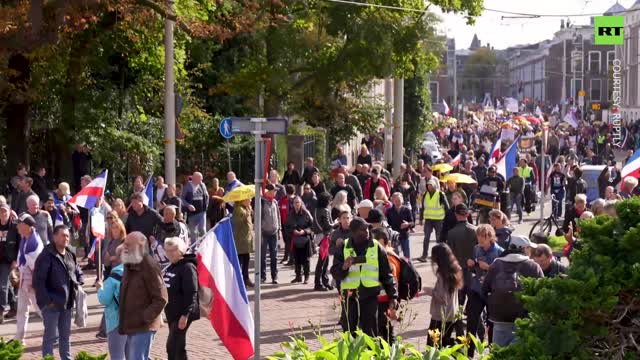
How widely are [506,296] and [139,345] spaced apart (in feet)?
10.9

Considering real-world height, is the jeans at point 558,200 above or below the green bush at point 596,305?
below

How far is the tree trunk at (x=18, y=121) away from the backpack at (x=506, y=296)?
673 inches

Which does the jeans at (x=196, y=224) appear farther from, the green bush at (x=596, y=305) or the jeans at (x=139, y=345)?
the green bush at (x=596, y=305)

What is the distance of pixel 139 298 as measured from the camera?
36.1 feet

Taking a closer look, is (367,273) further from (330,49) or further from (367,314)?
(330,49)

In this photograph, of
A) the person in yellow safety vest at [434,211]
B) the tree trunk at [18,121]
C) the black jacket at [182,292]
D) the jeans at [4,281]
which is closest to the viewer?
Result: the black jacket at [182,292]

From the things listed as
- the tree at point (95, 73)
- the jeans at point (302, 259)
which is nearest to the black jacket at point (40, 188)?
the tree at point (95, 73)

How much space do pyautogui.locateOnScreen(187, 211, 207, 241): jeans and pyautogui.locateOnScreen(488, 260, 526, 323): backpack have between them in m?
11.4

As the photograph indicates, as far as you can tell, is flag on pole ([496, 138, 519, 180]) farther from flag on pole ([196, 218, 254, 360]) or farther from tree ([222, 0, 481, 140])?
flag on pole ([196, 218, 254, 360])

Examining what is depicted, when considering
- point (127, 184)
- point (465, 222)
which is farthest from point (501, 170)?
point (465, 222)

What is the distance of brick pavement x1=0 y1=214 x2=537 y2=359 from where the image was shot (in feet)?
45.2

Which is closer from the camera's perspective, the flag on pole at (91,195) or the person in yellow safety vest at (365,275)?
the person in yellow safety vest at (365,275)

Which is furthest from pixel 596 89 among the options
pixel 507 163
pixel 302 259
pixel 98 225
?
pixel 98 225

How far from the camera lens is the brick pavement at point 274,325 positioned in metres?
13.8
